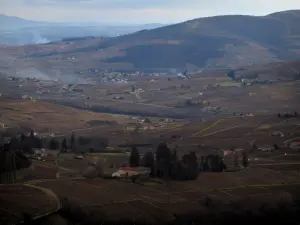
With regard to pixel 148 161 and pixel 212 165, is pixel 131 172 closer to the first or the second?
pixel 148 161

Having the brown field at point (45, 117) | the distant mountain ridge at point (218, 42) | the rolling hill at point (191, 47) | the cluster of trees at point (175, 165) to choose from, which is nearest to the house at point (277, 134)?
the cluster of trees at point (175, 165)

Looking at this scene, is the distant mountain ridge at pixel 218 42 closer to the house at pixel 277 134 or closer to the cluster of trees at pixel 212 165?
the house at pixel 277 134

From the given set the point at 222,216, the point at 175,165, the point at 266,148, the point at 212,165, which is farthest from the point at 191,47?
the point at 222,216

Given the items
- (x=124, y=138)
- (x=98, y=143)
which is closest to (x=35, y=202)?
(x=98, y=143)

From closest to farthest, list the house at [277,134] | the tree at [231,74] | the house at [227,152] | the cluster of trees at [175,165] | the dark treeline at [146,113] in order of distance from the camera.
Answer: the cluster of trees at [175,165] → the house at [227,152] → the house at [277,134] → the dark treeline at [146,113] → the tree at [231,74]

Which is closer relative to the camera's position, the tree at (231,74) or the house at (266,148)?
the house at (266,148)

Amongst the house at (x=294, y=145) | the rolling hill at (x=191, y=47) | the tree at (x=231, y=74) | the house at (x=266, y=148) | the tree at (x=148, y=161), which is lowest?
the house at (x=266, y=148)

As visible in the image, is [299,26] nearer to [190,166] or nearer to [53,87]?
[53,87]
